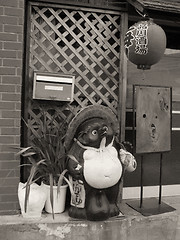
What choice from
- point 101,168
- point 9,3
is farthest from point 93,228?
point 9,3

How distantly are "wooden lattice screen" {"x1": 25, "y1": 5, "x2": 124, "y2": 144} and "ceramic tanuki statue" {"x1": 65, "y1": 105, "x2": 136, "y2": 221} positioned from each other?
0.59m

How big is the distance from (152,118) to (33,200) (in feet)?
6.35

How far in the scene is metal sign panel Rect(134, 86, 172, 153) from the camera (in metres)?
4.79

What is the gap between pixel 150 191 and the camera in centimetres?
611

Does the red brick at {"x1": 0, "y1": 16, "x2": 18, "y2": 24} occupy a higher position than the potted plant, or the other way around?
the red brick at {"x1": 0, "y1": 16, "x2": 18, "y2": 24}

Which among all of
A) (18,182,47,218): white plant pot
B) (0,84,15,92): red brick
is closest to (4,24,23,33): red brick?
(0,84,15,92): red brick

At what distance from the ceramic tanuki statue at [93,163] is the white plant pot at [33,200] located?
39 centimetres

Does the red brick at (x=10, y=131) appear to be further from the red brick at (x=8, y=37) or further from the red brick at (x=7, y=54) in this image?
the red brick at (x=8, y=37)

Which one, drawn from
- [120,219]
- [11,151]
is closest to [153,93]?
[120,219]

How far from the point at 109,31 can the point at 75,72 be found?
2.56 ft

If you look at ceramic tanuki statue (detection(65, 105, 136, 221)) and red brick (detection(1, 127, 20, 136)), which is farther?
red brick (detection(1, 127, 20, 136))

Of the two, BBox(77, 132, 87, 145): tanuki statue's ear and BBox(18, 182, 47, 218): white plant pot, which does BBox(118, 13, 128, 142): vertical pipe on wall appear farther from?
BBox(18, 182, 47, 218): white plant pot

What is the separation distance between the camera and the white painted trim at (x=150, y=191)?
19.3 feet

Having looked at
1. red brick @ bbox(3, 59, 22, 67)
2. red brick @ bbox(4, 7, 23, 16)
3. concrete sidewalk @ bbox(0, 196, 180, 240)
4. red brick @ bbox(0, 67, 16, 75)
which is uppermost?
red brick @ bbox(4, 7, 23, 16)
